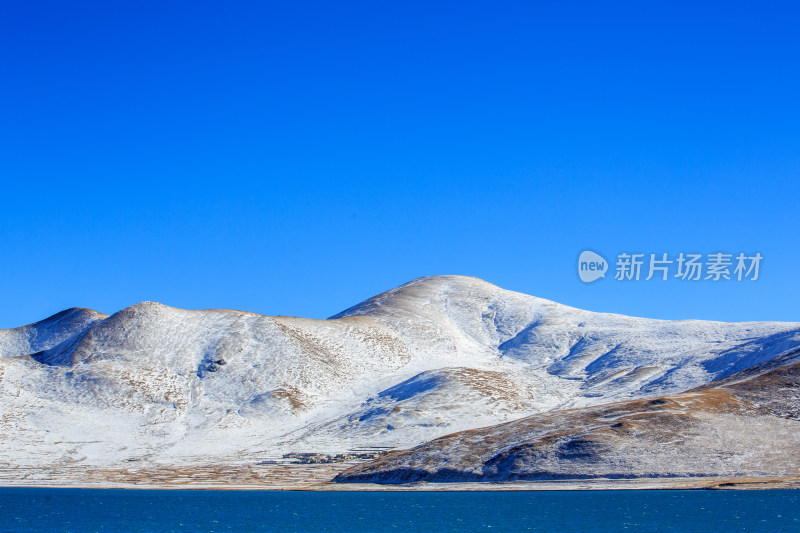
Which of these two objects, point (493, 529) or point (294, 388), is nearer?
point (493, 529)

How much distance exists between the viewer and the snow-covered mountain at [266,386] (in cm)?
14288

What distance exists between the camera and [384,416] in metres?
150

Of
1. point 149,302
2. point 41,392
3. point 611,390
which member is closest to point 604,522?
point 611,390

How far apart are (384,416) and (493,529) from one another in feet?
295

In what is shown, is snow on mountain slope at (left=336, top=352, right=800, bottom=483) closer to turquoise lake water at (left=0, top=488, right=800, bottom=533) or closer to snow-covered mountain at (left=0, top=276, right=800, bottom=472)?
turquoise lake water at (left=0, top=488, right=800, bottom=533)

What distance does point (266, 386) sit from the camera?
169 m

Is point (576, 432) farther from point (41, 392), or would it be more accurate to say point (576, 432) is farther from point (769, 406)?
point (41, 392)

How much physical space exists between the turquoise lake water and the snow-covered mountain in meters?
42.4

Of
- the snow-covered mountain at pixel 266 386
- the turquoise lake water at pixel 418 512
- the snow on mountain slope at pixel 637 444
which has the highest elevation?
the snow-covered mountain at pixel 266 386

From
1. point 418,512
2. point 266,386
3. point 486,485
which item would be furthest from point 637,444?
point 266,386

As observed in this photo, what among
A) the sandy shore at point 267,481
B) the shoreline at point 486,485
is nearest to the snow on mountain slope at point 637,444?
the shoreline at point 486,485

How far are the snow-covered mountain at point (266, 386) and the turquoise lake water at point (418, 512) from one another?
42.4m

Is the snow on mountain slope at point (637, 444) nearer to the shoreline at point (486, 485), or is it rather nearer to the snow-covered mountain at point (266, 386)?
the shoreline at point (486, 485)

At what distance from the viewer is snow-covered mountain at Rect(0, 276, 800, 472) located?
143 metres
